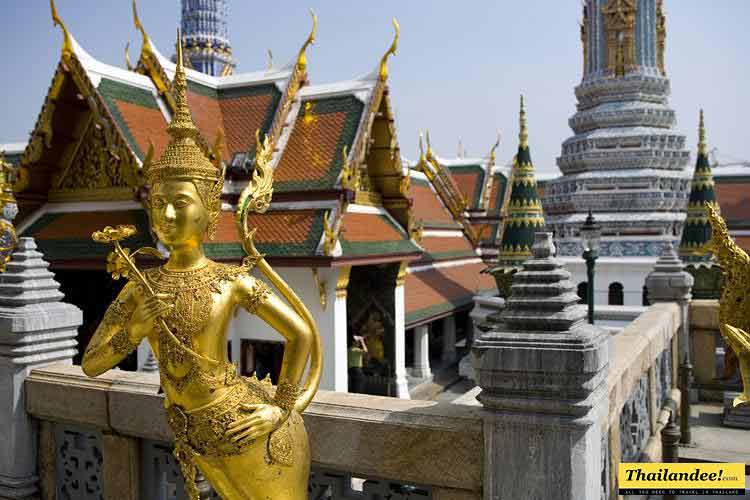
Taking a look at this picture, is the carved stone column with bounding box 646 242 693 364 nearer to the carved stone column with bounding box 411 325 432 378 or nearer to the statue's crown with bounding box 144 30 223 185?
the statue's crown with bounding box 144 30 223 185

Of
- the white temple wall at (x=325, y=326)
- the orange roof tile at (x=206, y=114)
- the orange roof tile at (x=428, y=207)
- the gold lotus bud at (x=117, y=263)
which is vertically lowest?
the white temple wall at (x=325, y=326)

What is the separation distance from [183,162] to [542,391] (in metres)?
1.80

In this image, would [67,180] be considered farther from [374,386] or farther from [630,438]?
[630,438]

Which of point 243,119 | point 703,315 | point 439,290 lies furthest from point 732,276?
point 439,290

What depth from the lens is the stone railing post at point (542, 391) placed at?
9.15 feet

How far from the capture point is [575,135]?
19625 mm

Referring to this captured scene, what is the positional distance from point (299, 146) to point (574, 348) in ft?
35.5

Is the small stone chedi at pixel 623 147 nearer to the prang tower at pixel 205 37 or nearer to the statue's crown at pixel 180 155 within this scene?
the statue's crown at pixel 180 155

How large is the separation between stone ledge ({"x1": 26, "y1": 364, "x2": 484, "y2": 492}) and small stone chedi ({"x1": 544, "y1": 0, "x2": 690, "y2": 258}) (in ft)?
48.0

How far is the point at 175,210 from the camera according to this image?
Result: 8.30 ft

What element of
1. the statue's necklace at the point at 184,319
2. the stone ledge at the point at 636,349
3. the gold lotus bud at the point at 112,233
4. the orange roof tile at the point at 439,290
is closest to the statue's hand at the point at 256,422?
the statue's necklace at the point at 184,319

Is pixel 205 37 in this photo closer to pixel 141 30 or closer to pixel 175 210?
pixel 141 30

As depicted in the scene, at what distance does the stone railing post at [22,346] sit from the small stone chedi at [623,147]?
574 inches

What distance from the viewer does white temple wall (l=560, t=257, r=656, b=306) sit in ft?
52.6
